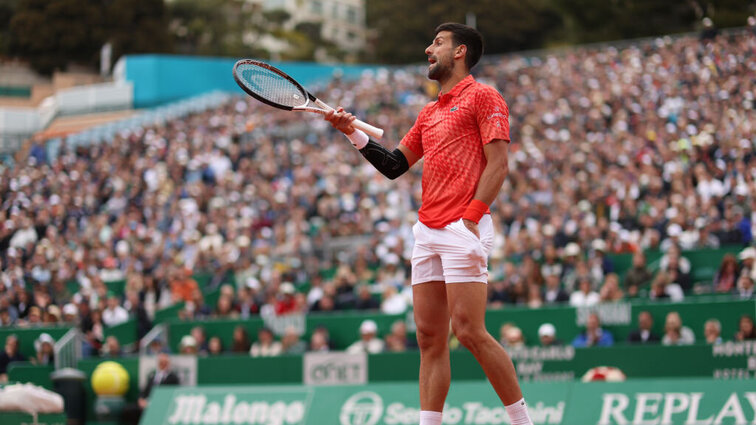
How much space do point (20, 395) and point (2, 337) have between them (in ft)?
27.8

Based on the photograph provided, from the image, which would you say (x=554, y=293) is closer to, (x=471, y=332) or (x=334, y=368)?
(x=334, y=368)

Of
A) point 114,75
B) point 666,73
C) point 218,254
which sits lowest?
point 218,254

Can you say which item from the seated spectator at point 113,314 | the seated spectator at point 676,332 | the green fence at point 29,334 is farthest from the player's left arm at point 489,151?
the seated spectator at point 113,314

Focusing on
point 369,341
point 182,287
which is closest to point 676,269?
point 369,341

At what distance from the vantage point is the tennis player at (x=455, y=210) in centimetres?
533

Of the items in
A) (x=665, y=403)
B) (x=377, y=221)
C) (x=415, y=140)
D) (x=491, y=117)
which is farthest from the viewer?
(x=377, y=221)

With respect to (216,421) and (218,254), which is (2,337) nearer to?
(218,254)

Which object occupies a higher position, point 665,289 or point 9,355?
point 665,289

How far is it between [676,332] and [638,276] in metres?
2.09

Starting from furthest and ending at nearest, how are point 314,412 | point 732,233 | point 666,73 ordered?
point 666,73
point 732,233
point 314,412

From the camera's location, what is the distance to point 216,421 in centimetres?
966

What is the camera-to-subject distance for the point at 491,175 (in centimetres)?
535

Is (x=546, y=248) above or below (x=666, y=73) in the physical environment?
below

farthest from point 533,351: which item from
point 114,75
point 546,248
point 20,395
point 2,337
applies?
point 114,75
